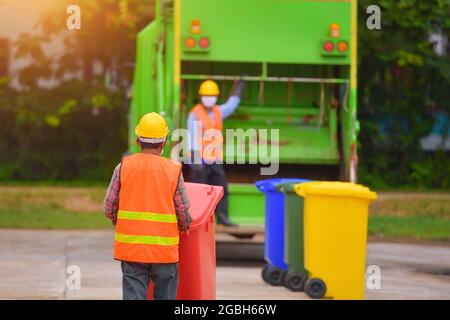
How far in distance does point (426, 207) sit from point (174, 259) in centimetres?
1287

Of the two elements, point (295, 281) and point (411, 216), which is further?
point (411, 216)

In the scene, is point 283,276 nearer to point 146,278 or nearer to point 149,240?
point 146,278

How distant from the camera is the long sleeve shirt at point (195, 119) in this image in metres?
14.1

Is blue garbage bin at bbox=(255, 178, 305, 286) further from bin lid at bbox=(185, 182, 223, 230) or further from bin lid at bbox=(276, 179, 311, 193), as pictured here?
bin lid at bbox=(185, 182, 223, 230)

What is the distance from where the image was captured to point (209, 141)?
1416 cm

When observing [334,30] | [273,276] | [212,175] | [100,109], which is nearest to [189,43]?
[212,175]

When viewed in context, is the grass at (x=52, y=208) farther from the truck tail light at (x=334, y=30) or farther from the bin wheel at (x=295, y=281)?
the bin wheel at (x=295, y=281)

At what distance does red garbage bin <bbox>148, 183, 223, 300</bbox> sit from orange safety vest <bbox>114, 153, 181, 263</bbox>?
0.89 feet

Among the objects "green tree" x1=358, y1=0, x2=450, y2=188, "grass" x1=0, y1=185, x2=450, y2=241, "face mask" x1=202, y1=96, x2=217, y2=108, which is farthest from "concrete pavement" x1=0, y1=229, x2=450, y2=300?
"green tree" x1=358, y1=0, x2=450, y2=188

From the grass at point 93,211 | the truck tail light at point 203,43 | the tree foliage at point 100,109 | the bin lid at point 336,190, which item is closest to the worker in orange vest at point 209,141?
the truck tail light at point 203,43

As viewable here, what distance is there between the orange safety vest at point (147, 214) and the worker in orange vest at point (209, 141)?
5.87 m

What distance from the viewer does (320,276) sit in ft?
36.7

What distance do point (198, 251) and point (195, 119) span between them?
581 cm
